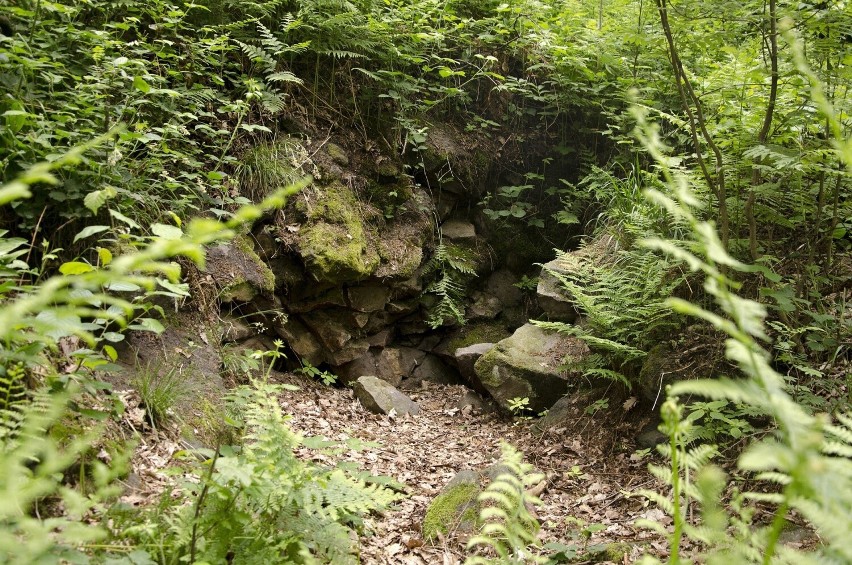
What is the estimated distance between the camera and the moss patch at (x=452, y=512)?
3.29 m

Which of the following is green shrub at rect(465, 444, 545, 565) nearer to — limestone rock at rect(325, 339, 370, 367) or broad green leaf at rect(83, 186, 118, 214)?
broad green leaf at rect(83, 186, 118, 214)

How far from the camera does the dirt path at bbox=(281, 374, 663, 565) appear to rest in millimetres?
3148

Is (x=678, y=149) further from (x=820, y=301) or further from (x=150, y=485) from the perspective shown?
(x=150, y=485)

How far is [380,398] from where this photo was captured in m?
5.38

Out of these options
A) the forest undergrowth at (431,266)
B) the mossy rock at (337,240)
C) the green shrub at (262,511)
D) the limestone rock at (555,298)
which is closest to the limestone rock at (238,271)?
the forest undergrowth at (431,266)

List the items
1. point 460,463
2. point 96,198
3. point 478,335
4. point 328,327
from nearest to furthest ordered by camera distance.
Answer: point 96,198, point 460,463, point 328,327, point 478,335

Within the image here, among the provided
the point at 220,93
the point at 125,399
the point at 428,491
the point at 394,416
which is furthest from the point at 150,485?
the point at 220,93

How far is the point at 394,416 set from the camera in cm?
529

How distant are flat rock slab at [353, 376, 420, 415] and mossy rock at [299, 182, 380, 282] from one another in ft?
3.68

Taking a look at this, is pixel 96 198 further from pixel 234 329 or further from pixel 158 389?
pixel 234 329

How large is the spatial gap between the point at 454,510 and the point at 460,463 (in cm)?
99

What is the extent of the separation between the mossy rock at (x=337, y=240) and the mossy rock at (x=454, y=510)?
2.60m

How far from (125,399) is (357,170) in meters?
3.86

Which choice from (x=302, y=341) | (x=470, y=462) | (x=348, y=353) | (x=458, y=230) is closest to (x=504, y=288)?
(x=458, y=230)
